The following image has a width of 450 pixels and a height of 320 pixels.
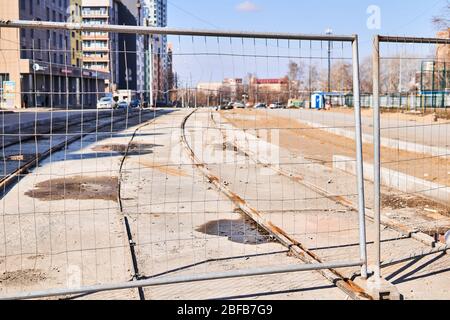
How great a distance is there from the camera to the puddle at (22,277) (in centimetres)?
577

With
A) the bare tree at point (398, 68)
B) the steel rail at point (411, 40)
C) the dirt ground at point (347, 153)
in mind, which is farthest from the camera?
the dirt ground at point (347, 153)

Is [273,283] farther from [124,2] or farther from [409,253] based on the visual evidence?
[124,2]

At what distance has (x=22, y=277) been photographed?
5.94 metres

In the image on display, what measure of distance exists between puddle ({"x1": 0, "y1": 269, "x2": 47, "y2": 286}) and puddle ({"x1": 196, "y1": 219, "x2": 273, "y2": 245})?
2.57 m

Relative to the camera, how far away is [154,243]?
7.37 m

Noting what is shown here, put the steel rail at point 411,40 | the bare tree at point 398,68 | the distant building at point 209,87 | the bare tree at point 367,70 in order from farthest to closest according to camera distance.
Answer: the bare tree at point 367,70 < the bare tree at point 398,68 < the distant building at point 209,87 < the steel rail at point 411,40

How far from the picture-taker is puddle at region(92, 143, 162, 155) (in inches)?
745

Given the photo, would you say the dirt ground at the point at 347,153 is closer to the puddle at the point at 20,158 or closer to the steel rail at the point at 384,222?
the steel rail at the point at 384,222

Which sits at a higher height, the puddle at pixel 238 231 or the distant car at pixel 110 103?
the distant car at pixel 110 103

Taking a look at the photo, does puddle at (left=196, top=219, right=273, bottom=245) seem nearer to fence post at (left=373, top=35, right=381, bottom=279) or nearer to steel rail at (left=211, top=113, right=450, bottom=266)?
steel rail at (left=211, top=113, right=450, bottom=266)

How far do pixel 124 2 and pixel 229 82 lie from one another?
14025 cm

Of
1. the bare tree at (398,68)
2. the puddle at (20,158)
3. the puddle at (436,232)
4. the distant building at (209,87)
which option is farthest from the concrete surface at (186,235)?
the bare tree at (398,68)

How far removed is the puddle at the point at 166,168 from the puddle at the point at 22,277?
7.59 m

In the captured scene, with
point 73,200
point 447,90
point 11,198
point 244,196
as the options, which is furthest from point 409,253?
point 447,90
